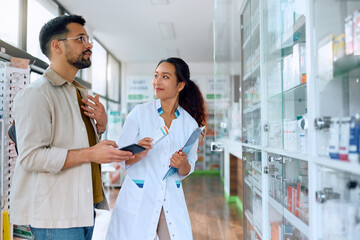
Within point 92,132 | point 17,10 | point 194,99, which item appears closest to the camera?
point 92,132

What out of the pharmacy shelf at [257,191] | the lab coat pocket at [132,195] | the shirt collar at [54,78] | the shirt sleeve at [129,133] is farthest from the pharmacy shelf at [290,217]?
the shirt collar at [54,78]

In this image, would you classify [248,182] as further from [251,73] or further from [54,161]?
[54,161]

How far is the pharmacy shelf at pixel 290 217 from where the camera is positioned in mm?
1409

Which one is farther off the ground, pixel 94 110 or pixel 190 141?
pixel 94 110

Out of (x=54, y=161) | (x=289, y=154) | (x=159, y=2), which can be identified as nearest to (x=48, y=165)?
(x=54, y=161)

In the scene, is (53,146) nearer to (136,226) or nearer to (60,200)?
(60,200)

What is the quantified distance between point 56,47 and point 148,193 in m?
0.82

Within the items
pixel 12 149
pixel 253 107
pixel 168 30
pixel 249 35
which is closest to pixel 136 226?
pixel 253 107

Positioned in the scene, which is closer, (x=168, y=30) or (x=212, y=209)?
(x=212, y=209)

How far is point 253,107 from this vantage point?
247 cm

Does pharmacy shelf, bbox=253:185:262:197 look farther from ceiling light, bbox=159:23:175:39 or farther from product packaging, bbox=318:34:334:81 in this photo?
ceiling light, bbox=159:23:175:39

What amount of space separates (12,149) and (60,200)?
1.74m


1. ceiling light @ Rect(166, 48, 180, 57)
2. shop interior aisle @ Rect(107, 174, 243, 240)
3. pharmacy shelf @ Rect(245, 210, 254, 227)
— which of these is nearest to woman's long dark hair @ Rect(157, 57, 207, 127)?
pharmacy shelf @ Rect(245, 210, 254, 227)

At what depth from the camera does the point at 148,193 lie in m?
1.53
